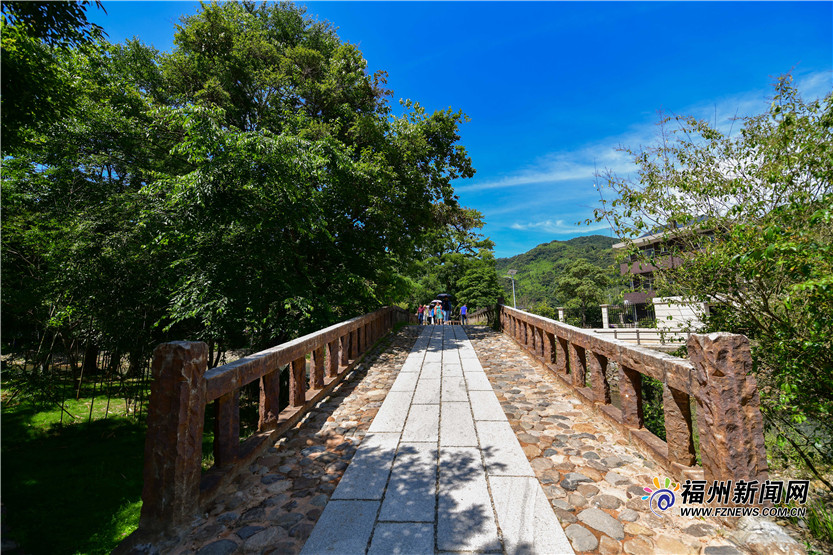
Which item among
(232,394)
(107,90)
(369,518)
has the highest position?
(107,90)

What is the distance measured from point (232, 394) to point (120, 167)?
1066 centimetres

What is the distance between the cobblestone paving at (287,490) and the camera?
A: 2.06m

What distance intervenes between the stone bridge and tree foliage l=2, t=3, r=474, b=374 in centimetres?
383

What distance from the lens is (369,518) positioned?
7.41ft

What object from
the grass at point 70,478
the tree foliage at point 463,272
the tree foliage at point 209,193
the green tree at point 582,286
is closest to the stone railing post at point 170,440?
the grass at point 70,478

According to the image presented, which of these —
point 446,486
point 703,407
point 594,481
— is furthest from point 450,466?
point 703,407

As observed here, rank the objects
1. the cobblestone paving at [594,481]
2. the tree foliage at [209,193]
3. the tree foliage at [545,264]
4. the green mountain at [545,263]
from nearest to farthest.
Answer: the cobblestone paving at [594,481] → the tree foliage at [209,193] → the tree foliage at [545,264] → the green mountain at [545,263]

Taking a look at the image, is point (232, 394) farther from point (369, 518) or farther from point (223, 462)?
point (369, 518)

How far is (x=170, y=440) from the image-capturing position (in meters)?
2.10

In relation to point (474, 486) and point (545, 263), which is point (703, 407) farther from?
point (545, 263)

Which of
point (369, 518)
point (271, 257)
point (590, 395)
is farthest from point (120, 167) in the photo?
point (590, 395)

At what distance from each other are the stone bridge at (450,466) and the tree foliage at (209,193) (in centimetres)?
383

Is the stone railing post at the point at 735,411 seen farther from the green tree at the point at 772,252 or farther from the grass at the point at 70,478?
the grass at the point at 70,478

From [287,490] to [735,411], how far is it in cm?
314
